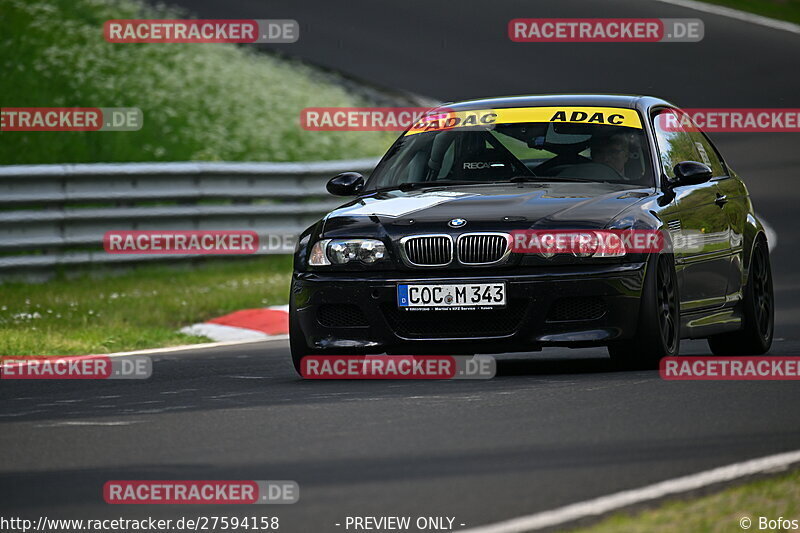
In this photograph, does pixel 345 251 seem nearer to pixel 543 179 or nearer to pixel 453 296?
pixel 453 296

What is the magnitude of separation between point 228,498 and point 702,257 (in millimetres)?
4771

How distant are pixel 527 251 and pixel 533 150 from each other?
1443 millimetres

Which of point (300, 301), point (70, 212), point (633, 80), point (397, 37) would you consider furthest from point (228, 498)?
point (397, 37)

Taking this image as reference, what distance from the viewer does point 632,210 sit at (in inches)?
362

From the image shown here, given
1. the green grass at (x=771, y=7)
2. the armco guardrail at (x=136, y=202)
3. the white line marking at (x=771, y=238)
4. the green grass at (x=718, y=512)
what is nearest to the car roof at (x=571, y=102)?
the green grass at (x=718, y=512)

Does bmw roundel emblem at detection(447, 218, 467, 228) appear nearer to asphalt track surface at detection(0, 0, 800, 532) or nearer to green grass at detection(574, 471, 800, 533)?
asphalt track surface at detection(0, 0, 800, 532)

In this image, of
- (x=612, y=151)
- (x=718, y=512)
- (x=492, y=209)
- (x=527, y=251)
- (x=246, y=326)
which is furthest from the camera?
(x=246, y=326)

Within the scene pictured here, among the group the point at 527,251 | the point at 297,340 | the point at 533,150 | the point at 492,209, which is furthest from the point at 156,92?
the point at 527,251

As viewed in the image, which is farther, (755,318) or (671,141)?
(755,318)

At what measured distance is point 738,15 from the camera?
28.6 m

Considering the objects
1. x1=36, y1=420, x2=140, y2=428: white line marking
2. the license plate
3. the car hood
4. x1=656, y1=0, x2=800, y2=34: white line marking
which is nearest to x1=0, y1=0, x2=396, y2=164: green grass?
x1=656, y1=0, x2=800, y2=34: white line marking

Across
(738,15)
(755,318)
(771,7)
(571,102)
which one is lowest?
(755,318)

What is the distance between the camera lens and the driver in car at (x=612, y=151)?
1009 cm

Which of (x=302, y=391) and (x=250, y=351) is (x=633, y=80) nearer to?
(x=250, y=351)
